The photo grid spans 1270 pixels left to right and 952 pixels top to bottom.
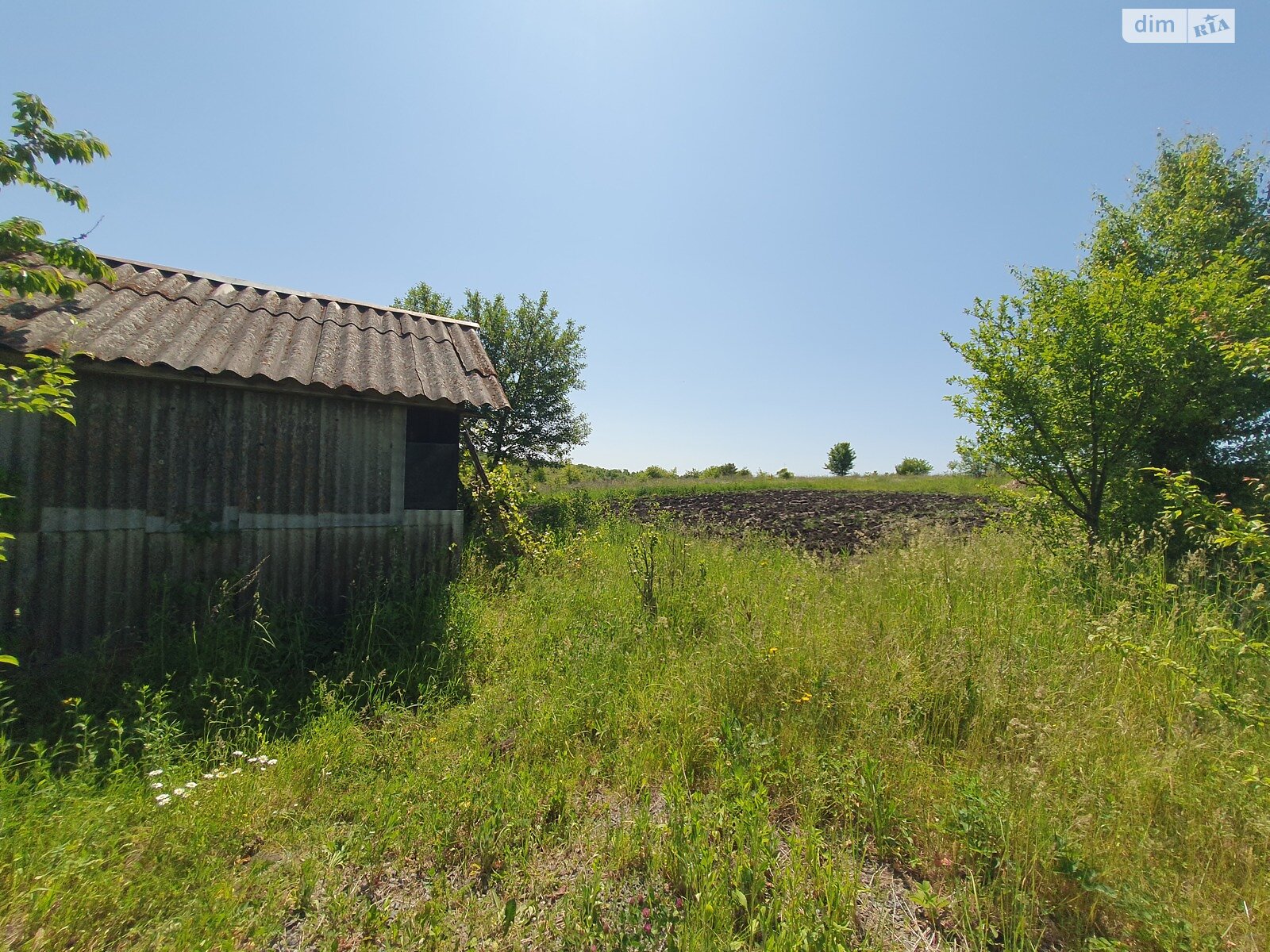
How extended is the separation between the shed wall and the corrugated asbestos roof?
1.14 feet

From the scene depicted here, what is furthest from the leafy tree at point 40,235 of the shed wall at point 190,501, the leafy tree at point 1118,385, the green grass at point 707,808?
the leafy tree at point 1118,385

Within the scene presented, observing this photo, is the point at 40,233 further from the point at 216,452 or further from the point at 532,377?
the point at 532,377

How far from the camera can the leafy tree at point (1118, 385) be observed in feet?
18.2

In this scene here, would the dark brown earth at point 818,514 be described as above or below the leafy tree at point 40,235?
below

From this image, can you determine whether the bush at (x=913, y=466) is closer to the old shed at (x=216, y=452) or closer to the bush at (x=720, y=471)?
the bush at (x=720, y=471)

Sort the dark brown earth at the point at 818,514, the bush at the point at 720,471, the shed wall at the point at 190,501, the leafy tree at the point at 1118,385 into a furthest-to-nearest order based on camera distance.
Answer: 1. the bush at the point at 720,471
2. the dark brown earth at the point at 818,514
3. the leafy tree at the point at 1118,385
4. the shed wall at the point at 190,501

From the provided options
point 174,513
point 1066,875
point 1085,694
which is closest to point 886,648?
point 1085,694

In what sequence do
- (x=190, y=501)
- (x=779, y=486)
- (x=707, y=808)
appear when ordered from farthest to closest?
(x=779, y=486) → (x=190, y=501) → (x=707, y=808)

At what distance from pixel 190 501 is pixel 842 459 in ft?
149

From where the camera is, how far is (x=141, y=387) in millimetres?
4559

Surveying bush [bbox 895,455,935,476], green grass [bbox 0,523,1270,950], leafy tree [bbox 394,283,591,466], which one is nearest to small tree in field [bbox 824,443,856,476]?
bush [bbox 895,455,935,476]

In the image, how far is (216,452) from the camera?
15.9ft

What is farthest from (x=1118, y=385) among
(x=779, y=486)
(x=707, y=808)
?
(x=779, y=486)

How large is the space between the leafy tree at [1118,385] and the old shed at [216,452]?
6855 mm
